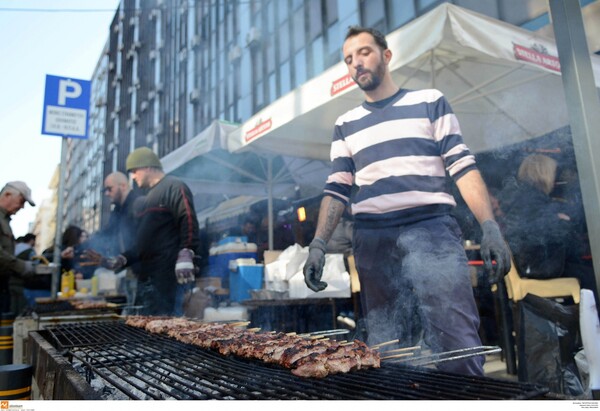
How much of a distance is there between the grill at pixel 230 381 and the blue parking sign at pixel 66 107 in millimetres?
2336

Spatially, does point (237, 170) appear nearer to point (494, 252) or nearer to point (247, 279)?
point (247, 279)

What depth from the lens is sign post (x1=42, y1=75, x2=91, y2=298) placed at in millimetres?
3543

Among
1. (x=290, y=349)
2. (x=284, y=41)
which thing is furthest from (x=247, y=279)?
(x=284, y=41)

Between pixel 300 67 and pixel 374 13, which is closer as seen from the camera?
pixel 374 13

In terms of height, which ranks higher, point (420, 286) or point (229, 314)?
point (420, 286)

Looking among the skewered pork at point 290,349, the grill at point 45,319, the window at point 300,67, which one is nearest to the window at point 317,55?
the window at point 300,67

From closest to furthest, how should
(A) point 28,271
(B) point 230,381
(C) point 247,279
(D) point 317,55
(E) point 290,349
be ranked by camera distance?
(B) point 230,381, (E) point 290,349, (A) point 28,271, (C) point 247,279, (D) point 317,55

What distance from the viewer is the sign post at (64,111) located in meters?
3.54

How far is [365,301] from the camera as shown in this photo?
220 centimetres

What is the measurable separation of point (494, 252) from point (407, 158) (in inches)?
25.3

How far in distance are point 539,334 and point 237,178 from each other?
200 inches

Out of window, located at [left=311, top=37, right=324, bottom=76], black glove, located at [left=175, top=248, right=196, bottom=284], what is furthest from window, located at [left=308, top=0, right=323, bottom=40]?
black glove, located at [left=175, top=248, right=196, bottom=284]

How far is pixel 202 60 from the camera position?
14453 millimetres

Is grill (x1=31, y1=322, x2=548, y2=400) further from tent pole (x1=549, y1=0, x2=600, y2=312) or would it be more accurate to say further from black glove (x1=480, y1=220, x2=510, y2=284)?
tent pole (x1=549, y1=0, x2=600, y2=312)
